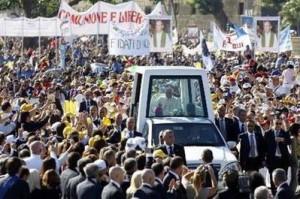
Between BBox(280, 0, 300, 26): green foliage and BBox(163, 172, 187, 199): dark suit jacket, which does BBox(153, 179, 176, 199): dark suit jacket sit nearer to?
BBox(163, 172, 187, 199): dark suit jacket

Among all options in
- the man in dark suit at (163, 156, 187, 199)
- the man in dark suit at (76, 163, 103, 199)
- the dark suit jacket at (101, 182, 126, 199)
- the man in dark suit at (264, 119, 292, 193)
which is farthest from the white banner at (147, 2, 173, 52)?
the dark suit jacket at (101, 182, 126, 199)

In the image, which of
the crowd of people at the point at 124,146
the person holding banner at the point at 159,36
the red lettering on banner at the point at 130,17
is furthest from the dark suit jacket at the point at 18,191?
the red lettering on banner at the point at 130,17

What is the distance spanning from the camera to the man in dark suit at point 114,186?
13.3 metres

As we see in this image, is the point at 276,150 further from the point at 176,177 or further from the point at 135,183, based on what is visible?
the point at 135,183

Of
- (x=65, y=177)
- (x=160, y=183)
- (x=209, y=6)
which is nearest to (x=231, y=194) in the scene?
(x=160, y=183)

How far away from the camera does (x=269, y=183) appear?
1903cm

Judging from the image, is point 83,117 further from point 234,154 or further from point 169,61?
point 169,61

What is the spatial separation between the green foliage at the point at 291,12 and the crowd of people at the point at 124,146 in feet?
162

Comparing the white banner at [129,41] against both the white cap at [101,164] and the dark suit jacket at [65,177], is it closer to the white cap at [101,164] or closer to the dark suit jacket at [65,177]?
the dark suit jacket at [65,177]

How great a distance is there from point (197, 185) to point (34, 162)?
2333 millimetres

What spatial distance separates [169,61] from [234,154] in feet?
100

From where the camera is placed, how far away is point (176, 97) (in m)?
21.3

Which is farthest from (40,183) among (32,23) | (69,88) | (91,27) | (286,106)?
(32,23)

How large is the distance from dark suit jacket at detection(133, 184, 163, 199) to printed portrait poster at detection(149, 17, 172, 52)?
867 inches
